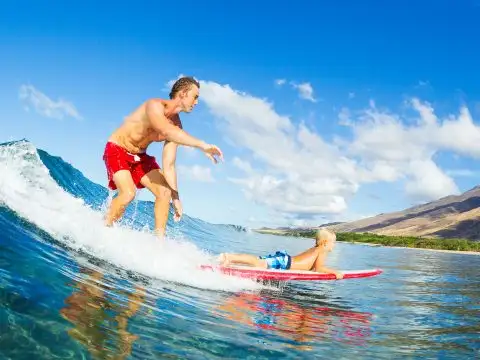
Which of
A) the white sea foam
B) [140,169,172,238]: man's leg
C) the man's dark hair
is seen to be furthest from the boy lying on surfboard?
the man's dark hair

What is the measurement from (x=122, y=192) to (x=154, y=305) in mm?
2908

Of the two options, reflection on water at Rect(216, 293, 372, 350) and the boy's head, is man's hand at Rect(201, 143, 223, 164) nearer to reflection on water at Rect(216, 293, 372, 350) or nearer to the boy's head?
reflection on water at Rect(216, 293, 372, 350)

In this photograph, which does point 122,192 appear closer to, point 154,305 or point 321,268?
point 154,305

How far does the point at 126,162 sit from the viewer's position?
27.3 ft

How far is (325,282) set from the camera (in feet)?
43.5

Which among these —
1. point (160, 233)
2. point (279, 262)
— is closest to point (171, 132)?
point (160, 233)

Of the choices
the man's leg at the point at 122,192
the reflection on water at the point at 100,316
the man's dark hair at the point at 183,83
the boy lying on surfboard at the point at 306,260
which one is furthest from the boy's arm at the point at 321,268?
the reflection on water at the point at 100,316

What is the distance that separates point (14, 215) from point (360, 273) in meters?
8.01

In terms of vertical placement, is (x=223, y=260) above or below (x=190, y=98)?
below

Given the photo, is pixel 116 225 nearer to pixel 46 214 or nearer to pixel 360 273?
pixel 46 214

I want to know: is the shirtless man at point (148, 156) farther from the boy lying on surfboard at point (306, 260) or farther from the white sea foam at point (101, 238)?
the boy lying on surfboard at point (306, 260)

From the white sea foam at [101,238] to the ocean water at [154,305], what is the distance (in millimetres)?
26

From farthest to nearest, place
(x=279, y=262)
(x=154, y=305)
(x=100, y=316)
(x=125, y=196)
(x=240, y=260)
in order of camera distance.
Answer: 1. (x=279, y=262)
2. (x=240, y=260)
3. (x=125, y=196)
4. (x=154, y=305)
5. (x=100, y=316)

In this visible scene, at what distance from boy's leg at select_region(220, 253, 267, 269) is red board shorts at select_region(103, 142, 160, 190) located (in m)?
2.40
